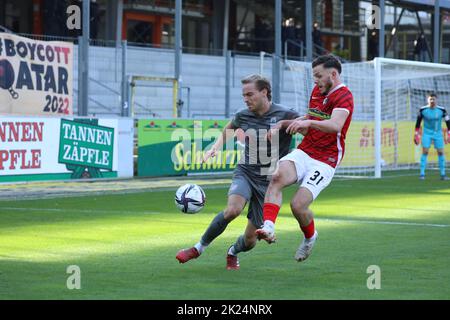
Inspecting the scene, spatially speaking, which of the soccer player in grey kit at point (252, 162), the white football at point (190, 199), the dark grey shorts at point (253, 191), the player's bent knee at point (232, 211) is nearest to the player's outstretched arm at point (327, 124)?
the soccer player in grey kit at point (252, 162)

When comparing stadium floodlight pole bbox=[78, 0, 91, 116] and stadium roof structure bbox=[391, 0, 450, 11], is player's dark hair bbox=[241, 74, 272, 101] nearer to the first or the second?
stadium floodlight pole bbox=[78, 0, 91, 116]

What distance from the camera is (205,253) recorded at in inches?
431

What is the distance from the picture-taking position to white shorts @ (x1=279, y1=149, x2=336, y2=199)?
959 centimetres

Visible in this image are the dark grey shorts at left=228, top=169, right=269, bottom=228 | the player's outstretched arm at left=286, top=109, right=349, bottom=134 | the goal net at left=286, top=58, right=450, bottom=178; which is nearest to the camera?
the player's outstretched arm at left=286, top=109, right=349, bottom=134

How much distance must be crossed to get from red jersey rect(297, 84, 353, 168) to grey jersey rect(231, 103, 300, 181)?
0.21m

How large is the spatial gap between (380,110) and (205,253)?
52.8ft

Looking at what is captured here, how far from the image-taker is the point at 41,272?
9.25 m

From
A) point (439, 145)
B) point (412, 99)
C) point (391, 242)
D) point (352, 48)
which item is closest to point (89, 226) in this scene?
point (391, 242)

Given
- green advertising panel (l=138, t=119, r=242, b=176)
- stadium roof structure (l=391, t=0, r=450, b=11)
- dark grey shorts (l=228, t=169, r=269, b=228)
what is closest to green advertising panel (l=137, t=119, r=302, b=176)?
green advertising panel (l=138, t=119, r=242, b=176)

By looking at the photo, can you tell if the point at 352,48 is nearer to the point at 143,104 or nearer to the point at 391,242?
the point at 143,104

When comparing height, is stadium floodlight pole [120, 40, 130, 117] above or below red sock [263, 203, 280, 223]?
above

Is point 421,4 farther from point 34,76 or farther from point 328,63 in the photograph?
point 328,63
